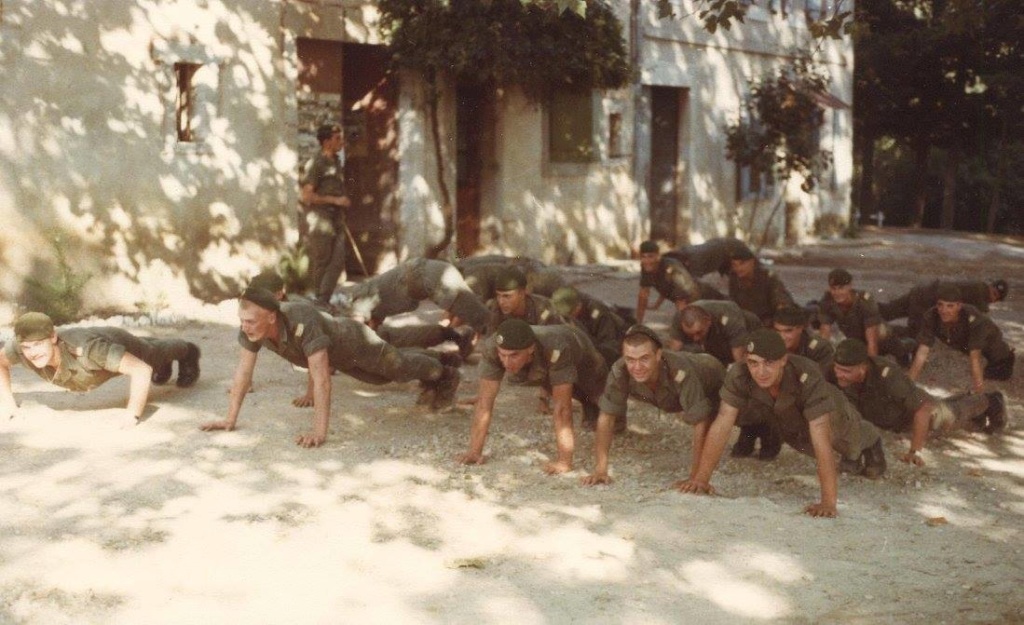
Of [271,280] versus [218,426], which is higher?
[271,280]

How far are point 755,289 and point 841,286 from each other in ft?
3.27

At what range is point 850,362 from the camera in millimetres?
7621

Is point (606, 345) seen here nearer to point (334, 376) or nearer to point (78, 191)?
point (334, 376)

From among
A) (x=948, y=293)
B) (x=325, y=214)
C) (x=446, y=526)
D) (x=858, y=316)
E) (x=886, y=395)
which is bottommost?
(x=446, y=526)

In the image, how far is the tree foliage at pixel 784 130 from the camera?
17531 mm

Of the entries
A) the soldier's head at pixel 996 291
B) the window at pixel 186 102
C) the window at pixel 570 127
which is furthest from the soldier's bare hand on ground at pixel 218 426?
the window at pixel 570 127

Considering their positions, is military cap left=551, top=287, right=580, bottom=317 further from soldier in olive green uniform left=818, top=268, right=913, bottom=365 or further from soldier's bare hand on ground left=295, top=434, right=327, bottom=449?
soldier in olive green uniform left=818, top=268, right=913, bottom=365

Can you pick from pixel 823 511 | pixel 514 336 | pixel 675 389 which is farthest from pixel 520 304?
pixel 823 511

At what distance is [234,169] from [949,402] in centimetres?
718

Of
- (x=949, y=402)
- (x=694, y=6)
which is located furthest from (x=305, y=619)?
(x=694, y=6)

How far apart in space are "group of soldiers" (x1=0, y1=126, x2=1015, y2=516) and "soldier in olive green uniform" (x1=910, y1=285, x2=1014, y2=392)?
14 millimetres

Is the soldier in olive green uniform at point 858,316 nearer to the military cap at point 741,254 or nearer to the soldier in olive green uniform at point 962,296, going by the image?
the soldier in olive green uniform at point 962,296

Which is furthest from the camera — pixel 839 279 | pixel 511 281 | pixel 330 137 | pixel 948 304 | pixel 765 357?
pixel 330 137

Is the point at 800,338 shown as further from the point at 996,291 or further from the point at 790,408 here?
the point at 996,291
